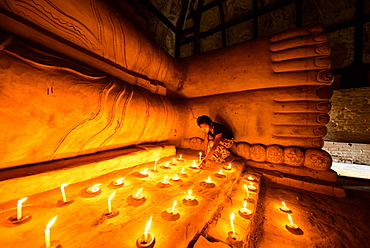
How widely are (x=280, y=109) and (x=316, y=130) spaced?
2.57ft

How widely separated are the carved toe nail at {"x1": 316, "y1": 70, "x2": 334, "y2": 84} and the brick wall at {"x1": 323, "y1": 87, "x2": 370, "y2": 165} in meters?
7.29

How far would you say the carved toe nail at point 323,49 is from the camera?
2.57 metres

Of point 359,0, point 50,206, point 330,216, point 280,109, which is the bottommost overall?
point 330,216

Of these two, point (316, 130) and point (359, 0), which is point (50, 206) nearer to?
point (316, 130)

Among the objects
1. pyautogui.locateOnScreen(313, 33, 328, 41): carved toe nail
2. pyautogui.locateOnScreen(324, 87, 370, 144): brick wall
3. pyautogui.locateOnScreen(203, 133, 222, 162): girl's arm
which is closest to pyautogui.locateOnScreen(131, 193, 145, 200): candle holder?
pyautogui.locateOnScreen(203, 133, 222, 162): girl's arm

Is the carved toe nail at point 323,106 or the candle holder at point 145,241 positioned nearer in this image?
the candle holder at point 145,241

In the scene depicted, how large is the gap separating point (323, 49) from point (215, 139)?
274cm

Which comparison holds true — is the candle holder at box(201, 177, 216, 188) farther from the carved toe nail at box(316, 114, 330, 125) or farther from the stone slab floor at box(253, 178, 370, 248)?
the carved toe nail at box(316, 114, 330, 125)

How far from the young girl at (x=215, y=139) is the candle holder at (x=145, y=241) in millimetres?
1978

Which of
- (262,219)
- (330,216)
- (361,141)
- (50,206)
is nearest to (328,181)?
(330,216)

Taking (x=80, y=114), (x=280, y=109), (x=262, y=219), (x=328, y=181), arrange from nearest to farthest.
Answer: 1. (x=80, y=114)
2. (x=262, y=219)
3. (x=328, y=181)
4. (x=280, y=109)

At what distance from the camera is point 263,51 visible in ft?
10.1

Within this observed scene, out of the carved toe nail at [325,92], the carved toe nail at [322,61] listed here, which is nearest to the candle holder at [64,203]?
the carved toe nail at [325,92]

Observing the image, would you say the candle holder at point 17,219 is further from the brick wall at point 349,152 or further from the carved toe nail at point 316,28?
the brick wall at point 349,152
